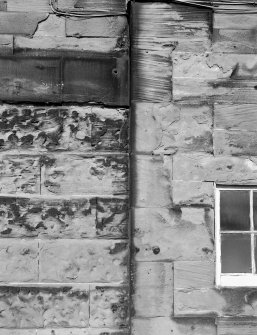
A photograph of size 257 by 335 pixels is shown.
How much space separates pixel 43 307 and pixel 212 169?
1.56 metres

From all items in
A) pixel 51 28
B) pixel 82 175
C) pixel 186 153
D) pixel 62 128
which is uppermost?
pixel 51 28

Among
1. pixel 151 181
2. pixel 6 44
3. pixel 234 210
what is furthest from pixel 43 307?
pixel 6 44

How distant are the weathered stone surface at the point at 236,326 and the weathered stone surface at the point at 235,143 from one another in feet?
3.90

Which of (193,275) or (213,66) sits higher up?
(213,66)

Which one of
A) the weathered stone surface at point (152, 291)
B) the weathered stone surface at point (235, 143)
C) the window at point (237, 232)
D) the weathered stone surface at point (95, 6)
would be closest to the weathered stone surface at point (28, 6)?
the weathered stone surface at point (95, 6)

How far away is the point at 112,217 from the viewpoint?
4031 mm

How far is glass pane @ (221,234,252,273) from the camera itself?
4098 millimetres

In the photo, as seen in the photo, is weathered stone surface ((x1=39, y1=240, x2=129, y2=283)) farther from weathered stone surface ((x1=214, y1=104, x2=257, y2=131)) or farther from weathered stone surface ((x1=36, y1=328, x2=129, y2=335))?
weathered stone surface ((x1=214, y1=104, x2=257, y2=131))

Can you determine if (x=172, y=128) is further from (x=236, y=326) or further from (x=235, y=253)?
(x=236, y=326)

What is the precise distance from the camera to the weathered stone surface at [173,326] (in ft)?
12.8

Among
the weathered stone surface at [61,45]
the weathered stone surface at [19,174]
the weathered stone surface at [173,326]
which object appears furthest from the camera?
the weathered stone surface at [61,45]

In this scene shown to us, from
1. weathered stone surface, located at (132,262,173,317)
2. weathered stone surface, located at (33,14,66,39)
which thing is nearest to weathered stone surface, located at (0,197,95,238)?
weathered stone surface, located at (132,262,173,317)

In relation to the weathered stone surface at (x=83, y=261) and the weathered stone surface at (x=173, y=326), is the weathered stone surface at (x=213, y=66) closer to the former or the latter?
the weathered stone surface at (x=83, y=261)

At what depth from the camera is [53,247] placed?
157 inches
